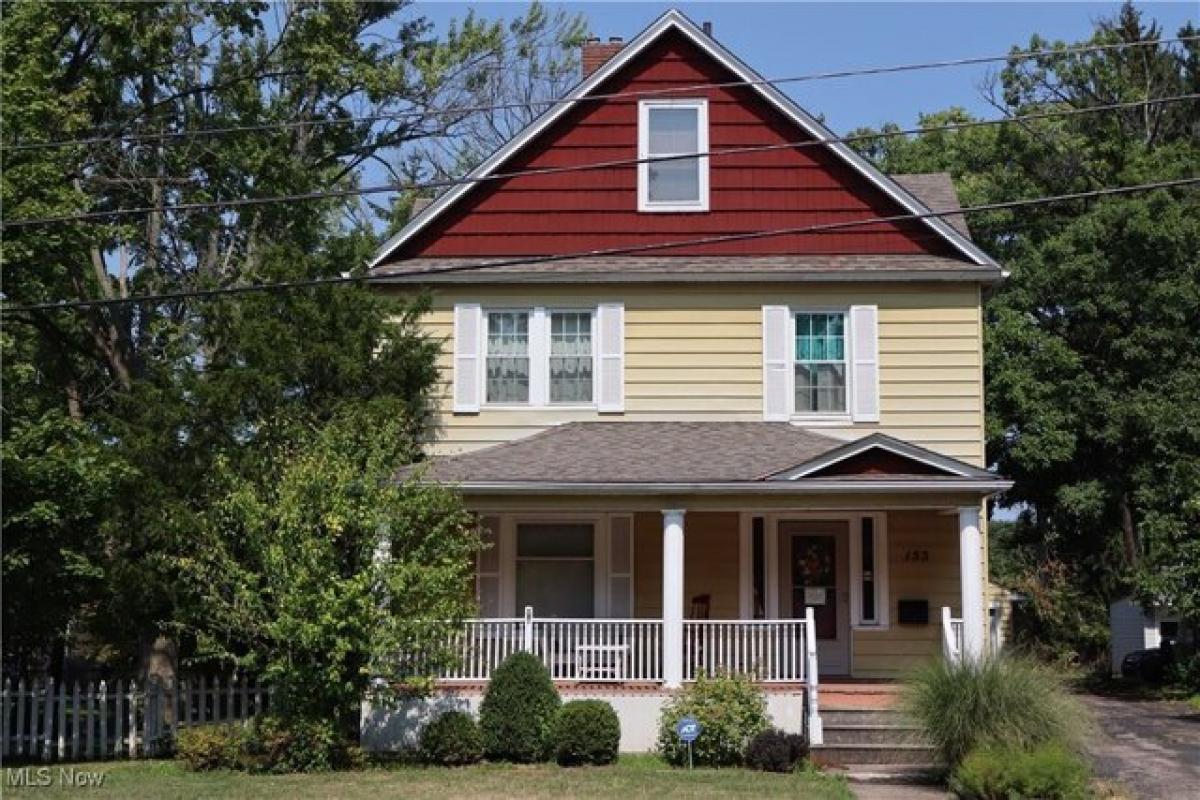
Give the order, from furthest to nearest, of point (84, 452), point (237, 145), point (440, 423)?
point (237, 145)
point (440, 423)
point (84, 452)

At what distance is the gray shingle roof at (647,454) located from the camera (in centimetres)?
1994

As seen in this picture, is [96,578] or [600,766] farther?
[96,578]

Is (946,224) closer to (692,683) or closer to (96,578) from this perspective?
(692,683)

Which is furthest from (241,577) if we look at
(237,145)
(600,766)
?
(237,145)

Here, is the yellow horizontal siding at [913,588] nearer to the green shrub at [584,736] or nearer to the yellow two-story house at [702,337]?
the yellow two-story house at [702,337]

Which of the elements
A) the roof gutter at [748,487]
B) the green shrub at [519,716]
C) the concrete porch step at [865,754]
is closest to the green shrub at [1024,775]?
→ the concrete porch step at [865,754]

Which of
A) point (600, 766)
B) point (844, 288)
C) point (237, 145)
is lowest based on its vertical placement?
point (600, 766)

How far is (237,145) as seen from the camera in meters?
26.8

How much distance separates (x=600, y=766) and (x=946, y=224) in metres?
9.72

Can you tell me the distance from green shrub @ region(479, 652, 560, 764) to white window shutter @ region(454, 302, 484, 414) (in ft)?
17.0

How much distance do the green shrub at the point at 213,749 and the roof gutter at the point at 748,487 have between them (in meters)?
3.98

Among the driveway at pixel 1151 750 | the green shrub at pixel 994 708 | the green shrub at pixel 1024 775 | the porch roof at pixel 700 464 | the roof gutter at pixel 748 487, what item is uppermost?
the porch roof at pixel 700 464

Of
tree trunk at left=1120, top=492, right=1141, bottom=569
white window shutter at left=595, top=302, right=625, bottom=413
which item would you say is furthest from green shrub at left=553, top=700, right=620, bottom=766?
tree trunk at left=1120, top=492, right=1141, bottom=569

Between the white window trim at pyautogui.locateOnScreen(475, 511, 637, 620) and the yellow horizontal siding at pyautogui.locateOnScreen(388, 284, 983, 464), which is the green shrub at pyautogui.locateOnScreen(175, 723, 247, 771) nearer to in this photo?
the white window trim at pyautogui.locateOnScreen(475, 511, 637, 620)
